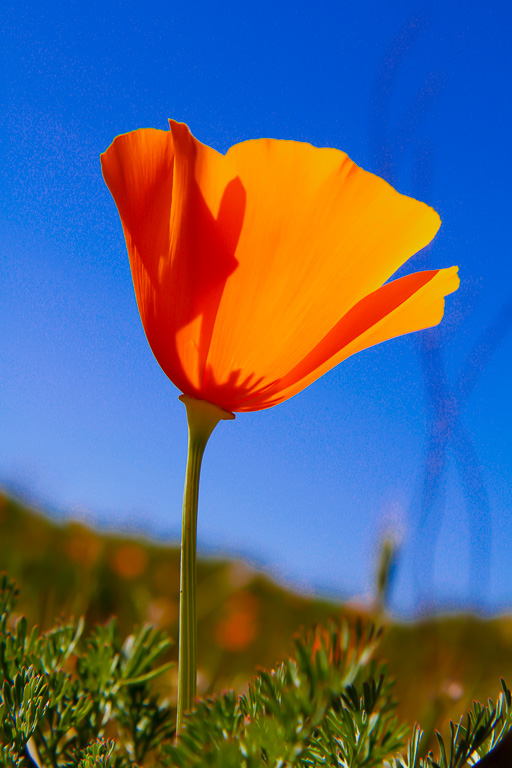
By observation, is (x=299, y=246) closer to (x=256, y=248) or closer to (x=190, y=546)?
(x=256, y=248)

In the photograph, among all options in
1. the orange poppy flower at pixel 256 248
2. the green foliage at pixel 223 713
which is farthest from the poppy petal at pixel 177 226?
the green foliage at pixel 223 713

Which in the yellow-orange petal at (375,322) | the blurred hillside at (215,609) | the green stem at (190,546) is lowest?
the blurred hillside at (215,609)

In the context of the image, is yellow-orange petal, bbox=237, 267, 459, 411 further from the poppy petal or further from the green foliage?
the green foliage

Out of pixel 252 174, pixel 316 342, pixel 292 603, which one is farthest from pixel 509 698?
pixel 292 603

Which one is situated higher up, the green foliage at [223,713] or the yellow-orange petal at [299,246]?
the yellow-orange petal at [299,246]

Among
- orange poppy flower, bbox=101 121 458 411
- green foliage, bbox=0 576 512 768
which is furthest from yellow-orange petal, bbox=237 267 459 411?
green foliage, bbox=0 576 512 768

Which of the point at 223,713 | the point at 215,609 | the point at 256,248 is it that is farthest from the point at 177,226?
the point at 215,609

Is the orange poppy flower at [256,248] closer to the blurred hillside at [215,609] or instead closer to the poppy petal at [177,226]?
the poppy petal at [177,226]
